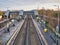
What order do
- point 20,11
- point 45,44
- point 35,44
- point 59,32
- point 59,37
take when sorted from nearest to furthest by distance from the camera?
point 45,44 → point 35,44 → point 59,37 → point 59,32 → point 20,11

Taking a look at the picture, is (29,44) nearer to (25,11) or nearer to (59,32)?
(59,32)

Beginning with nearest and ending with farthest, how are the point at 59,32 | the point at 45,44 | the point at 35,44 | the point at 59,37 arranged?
the point at 45,44 → the point at 35,44 → the point at 59,37 → the point at 59,32

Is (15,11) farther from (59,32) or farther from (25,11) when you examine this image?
(59,32)

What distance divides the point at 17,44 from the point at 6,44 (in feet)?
10.1

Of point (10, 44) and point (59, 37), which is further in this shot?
point (59, 37)

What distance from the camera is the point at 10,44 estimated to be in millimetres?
33875

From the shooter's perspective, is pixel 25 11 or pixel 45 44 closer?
pixel 45 44

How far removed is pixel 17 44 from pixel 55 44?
6.92m

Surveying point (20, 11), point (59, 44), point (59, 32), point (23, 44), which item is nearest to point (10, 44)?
point (23, 44)

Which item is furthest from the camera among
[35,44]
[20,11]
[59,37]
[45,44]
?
[20,11]

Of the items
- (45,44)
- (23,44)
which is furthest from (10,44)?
(45,44)

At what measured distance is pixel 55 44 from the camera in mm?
33375

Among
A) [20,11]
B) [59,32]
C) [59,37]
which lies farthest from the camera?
[20,11]

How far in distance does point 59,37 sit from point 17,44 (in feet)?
29.6
